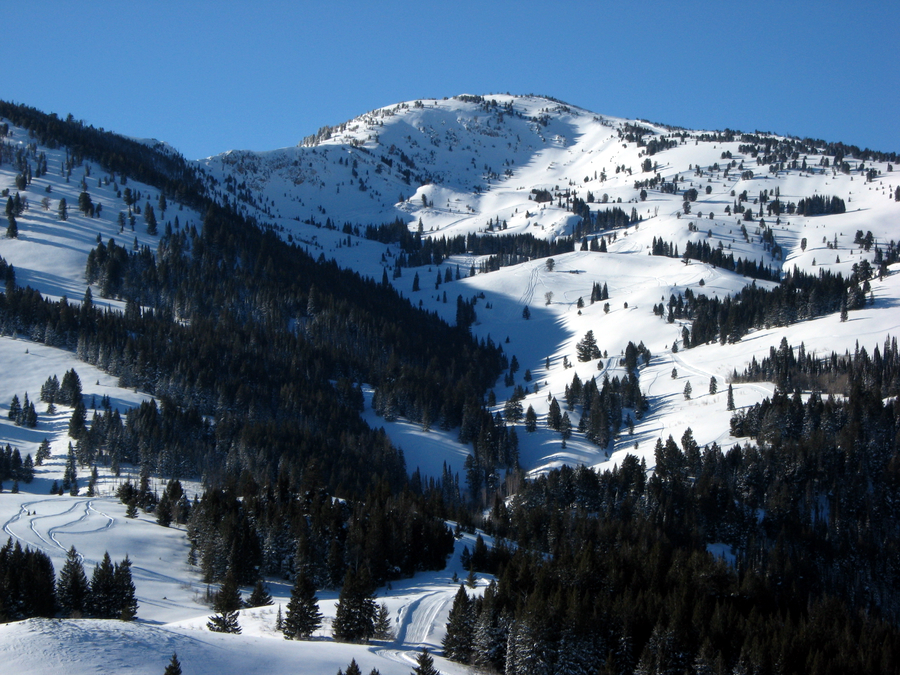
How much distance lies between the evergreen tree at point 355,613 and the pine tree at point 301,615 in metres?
1.89

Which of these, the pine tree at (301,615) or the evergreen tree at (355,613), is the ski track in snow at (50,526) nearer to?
the pine tree at (301,615)

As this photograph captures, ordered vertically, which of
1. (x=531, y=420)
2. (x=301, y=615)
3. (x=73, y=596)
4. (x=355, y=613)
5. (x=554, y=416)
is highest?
(x=554, y=416)

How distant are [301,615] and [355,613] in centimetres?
429

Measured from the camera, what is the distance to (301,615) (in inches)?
2231

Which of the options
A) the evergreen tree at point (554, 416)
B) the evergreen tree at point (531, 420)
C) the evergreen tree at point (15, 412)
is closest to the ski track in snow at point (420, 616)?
the evergreen tree at point (15, 412)

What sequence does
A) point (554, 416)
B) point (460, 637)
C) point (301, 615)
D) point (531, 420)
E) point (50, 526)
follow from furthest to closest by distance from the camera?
point (554, 416) → point (531, 420) → point (50, 526) → point (460, 637) → point (301, 615)

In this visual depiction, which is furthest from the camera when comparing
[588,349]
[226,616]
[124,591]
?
[588,349]

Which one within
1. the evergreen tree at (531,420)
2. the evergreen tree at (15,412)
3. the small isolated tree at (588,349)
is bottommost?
the evergreen tree at (15,412)

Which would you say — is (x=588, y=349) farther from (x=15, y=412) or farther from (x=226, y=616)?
(x=226, y=616)

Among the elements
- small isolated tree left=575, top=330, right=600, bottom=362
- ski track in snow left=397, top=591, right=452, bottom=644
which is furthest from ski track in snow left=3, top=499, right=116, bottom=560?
small isolated tree left=575, top=330, right=600, bottom=362

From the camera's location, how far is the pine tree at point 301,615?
5622 centimetres

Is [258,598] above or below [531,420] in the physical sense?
below

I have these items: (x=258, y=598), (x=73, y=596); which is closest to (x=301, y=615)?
(x=258, y=598)

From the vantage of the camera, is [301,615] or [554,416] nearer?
[301,615]
